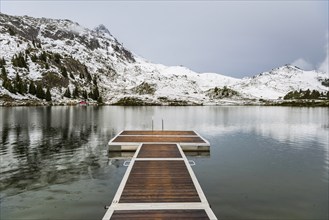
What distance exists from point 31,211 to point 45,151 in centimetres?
→ 2274

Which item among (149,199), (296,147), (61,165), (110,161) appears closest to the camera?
(149,199)

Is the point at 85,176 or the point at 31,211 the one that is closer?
the point at 31,211

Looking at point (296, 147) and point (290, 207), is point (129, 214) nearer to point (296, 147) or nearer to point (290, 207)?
point (290, 207)

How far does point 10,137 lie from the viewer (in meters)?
53.4

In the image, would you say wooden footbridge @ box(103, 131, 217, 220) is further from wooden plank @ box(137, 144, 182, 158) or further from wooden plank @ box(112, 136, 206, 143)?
wooden plank @ box(112, 136, 206, 143)

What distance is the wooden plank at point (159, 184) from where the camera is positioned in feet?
58.6

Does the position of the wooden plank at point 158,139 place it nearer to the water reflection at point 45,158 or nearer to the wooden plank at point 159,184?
the water reflection at point 45,158

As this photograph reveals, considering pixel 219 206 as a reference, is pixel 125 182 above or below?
above

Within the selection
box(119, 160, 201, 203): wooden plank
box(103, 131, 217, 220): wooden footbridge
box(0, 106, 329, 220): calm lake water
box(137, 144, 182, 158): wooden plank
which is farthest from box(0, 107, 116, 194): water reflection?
box(119, 160, 201, 203): wooden plank

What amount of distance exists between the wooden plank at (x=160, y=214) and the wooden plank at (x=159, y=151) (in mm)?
15160

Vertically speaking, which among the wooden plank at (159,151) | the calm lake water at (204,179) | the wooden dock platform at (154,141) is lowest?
the calm lake water at (204,179)

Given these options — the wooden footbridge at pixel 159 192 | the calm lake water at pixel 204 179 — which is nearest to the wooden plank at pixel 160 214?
the wooden footbridge at pixel 159 192

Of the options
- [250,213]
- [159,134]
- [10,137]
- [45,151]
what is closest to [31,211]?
[250,213]

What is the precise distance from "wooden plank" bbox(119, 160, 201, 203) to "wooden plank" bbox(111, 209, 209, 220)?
4.93 ft
